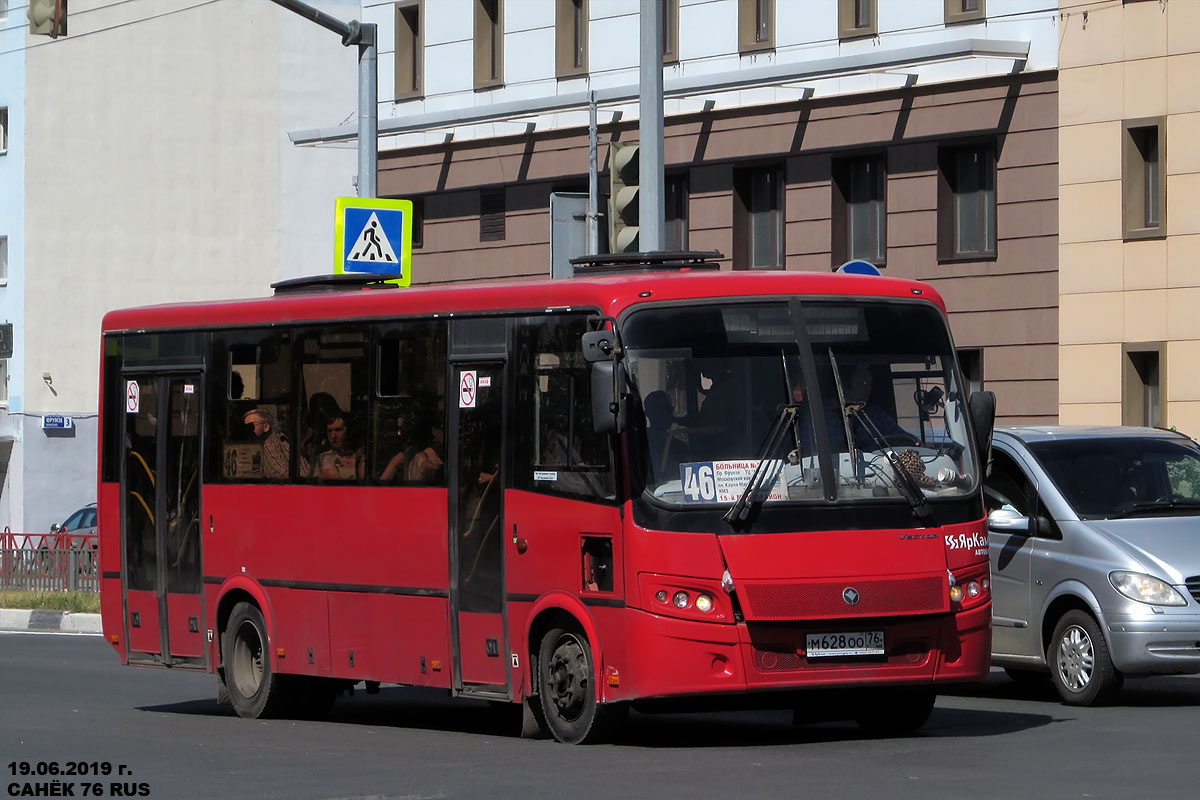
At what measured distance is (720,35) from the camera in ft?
114

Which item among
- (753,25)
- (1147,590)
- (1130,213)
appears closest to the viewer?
(1147,590)

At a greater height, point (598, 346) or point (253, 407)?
point (598, 346)

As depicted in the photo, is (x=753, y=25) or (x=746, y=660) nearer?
(x=746, y=660)

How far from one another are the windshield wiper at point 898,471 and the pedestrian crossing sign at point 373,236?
10.2 metres

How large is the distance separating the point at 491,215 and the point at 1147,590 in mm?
23885

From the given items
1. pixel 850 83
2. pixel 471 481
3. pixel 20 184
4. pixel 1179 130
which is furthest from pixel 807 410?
pixel 20 184

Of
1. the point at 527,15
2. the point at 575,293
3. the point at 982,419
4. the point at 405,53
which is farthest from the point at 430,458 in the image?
the point at 405,53

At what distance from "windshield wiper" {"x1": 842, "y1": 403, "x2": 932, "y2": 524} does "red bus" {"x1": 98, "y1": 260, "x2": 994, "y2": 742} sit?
1 cm

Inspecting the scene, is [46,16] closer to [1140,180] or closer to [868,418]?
[868,418]

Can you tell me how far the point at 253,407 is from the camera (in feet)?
54.6

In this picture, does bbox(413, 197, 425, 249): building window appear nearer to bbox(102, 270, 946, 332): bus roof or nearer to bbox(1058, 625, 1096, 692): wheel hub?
bbox(102, 270, 946, 332): bus roof

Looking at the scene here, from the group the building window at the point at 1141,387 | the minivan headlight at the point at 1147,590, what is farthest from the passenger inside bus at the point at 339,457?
the building window at the point at 1141,387

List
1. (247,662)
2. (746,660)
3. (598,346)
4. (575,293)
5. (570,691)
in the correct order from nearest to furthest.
→ (746,660), (598,346), (570,691), (575,293), (247,662)

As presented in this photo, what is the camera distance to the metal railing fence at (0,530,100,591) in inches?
1310
